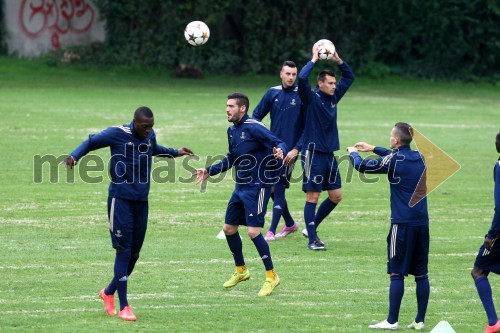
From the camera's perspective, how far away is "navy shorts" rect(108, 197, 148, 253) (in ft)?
32.5

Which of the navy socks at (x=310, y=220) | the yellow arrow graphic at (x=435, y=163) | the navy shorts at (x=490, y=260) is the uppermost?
the navy shorts at (x=490, y=260)

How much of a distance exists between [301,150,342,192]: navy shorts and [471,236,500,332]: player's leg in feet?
14.5

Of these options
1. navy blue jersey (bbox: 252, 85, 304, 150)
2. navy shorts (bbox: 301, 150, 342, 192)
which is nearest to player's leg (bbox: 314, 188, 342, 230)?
navy shorts (bbox: 301, 150, 342, 192)

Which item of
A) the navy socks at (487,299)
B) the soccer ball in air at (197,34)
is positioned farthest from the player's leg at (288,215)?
the navy socks at (487,299)

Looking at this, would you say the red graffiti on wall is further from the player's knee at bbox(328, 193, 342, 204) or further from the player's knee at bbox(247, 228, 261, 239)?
the player's knee at bbox(247, 228, 261, 239)

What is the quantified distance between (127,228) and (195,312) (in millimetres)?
1169

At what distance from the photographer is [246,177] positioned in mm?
11281

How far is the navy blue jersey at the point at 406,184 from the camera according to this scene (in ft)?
31.7

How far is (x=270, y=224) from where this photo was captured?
1510 centimetres

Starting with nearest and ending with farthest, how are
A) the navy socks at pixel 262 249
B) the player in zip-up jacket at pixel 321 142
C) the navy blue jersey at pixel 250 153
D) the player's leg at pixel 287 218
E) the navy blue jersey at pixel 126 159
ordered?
1. the navy blue jersey at pixel 126 159
2. the navy socks at pixel 262 249
3. the navy blue jersey at pixel 250 153
4. the player in zip-up jacket at pixel 321 142
5. the player's leg at pixel 287 218

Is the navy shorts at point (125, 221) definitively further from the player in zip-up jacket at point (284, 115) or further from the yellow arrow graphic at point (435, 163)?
the yellow arrow graphic at point (435, 163)

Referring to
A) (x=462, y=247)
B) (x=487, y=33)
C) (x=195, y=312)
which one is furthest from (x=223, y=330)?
(x=487, y=33)

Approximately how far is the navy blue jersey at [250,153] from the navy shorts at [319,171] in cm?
255

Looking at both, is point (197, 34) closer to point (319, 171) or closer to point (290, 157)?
point (319, 171)
